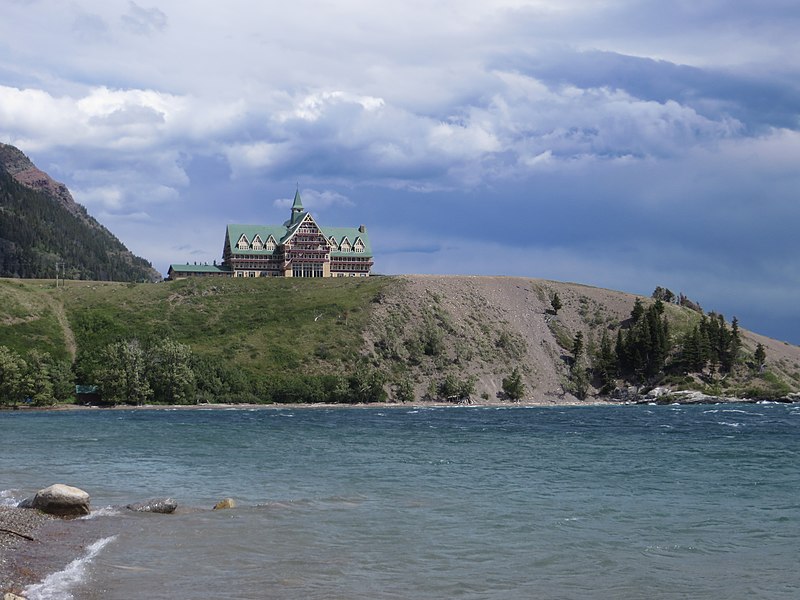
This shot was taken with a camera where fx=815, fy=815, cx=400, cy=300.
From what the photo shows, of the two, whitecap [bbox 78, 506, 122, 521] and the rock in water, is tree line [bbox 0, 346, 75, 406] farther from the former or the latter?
the rock in water

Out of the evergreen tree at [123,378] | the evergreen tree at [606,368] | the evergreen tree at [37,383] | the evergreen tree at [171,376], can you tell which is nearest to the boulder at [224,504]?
the evergreen tree at [37,383]

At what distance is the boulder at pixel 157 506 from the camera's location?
108 ft

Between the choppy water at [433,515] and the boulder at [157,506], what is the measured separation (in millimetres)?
831

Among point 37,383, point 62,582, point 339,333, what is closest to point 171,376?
point 37,383

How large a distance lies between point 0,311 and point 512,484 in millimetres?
132426

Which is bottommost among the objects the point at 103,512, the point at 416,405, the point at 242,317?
the point at 416,405

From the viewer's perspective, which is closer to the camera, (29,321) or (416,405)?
(416,405)

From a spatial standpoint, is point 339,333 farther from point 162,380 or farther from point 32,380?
point 32,380

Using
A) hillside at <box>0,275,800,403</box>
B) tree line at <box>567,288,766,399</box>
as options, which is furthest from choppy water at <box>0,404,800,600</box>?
tree line at <box>567,288,766,399</box>

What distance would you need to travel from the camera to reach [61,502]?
3188 centimetres

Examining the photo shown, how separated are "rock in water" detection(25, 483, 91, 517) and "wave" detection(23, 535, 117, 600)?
6.67 metres

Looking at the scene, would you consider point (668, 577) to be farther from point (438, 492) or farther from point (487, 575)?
point (438, 492)

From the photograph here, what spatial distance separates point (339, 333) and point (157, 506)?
129m

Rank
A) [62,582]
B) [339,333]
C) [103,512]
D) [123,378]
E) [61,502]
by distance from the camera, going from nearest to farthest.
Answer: [62,582] → [61,502] → [103,512] → [123,378] → [339,333]
